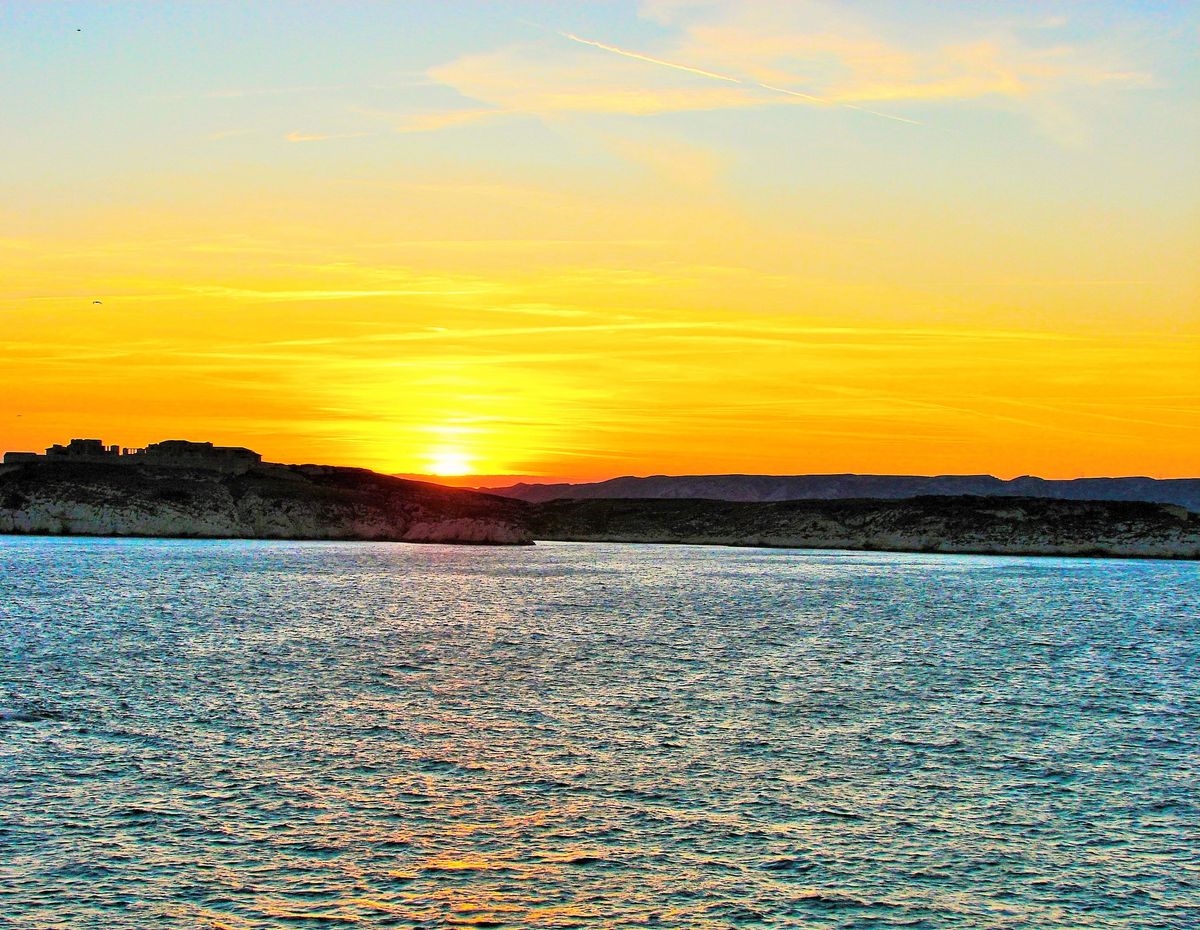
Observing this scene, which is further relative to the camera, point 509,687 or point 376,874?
point 509,687

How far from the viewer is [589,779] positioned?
23453 millimetres

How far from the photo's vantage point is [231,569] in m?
108

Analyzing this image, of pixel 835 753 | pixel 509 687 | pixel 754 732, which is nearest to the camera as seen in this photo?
pixel 835 753

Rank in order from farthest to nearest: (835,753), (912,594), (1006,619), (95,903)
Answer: (912,594)
(1006,619)
(835,753)
(95,903)

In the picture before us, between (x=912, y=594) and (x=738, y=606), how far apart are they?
2238 centimetres

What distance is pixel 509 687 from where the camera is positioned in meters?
36.1

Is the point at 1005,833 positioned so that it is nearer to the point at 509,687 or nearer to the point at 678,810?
the point at 678,810

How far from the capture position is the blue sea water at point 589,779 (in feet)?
54.7

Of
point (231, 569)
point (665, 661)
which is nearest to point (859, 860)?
point (665, 661)

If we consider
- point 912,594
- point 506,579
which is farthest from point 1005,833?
point 506,579

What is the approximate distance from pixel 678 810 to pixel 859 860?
12.3 feet

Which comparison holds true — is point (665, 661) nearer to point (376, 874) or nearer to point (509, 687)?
point (509, 687)

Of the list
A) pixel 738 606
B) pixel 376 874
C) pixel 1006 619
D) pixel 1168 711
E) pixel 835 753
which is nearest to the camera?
pixel 376 874

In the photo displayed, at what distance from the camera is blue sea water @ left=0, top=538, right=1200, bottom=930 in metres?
16.7
